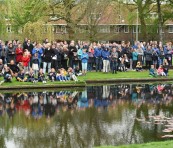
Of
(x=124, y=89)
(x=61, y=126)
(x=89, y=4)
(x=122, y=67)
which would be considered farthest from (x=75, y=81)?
(x=89, y=4)

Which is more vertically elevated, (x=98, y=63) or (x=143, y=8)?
(x=143, y=8)

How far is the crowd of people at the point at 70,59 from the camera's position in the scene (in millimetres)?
28891

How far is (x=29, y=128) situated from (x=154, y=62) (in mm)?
20913

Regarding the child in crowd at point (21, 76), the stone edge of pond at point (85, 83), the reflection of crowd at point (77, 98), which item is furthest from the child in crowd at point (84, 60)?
the child in crowd at point (21, 76)

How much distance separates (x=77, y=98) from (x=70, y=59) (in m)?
9.18

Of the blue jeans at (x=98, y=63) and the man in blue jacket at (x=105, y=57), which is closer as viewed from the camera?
the man in blue jacket at (x=105, y=57)

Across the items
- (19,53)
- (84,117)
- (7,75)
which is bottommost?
(84,117)

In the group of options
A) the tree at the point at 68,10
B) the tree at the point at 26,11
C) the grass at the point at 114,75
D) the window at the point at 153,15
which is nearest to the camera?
the grass at the point at 114,75

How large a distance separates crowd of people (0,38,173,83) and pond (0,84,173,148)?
2.91 metres

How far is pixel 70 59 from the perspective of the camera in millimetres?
32219

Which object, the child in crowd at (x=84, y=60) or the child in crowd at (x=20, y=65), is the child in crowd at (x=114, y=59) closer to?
the child in crowd at (x=84, y=60)

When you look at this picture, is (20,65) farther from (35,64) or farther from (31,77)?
(31,77)

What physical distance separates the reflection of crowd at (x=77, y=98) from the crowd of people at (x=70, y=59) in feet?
10.2

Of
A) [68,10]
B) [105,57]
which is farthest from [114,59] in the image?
[68,10]
